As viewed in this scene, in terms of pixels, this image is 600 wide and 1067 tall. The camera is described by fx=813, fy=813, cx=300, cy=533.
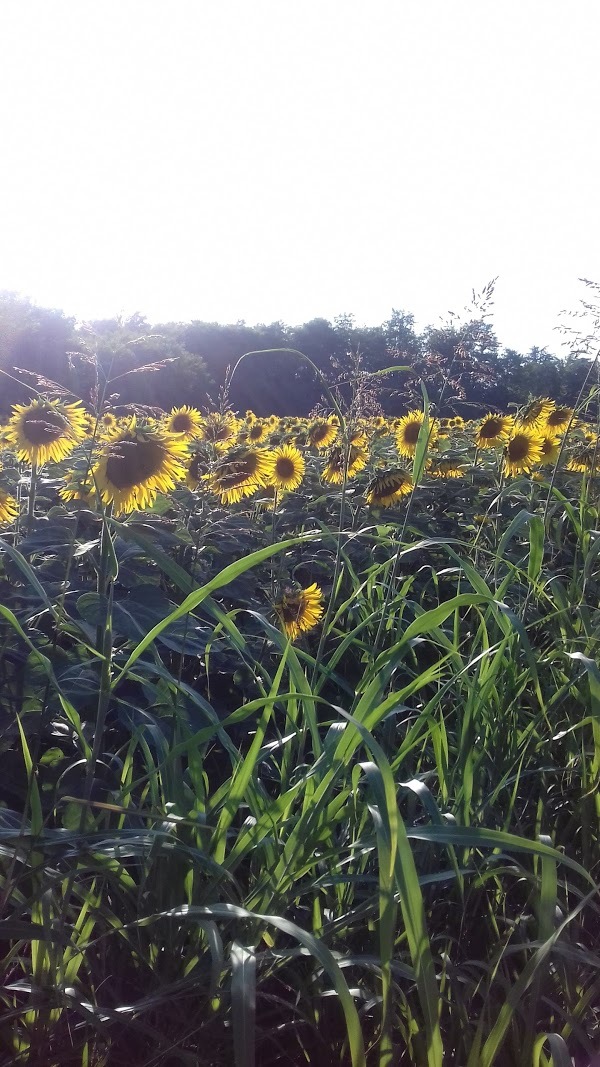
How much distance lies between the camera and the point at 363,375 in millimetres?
Answer: 1781

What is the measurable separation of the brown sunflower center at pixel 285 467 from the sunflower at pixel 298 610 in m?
1.36

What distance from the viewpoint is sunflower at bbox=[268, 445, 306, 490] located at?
334 centimetres

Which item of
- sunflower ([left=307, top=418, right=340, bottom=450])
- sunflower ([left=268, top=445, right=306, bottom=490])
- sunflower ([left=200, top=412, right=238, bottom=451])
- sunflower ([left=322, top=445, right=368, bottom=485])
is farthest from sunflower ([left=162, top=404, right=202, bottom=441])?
sunflower ([left=322, top=445, right=368, bottom=485])

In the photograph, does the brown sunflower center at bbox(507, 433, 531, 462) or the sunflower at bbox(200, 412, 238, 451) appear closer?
the sunflower at bbox(200, 412, 238, 451)

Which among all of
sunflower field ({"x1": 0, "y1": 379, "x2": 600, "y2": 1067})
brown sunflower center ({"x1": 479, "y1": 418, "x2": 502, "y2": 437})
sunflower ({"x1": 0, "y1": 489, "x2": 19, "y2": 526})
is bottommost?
sunflower field ({"x1": 0, "y1": 379, "x2": 600, "y2": 1067})

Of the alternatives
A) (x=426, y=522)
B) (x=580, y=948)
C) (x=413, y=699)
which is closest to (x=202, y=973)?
(x=580, y=948)

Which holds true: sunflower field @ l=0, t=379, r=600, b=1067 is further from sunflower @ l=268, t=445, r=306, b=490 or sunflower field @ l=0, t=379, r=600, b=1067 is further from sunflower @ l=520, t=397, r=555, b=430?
sunflower @ l=520, t=397, r=555, b=430

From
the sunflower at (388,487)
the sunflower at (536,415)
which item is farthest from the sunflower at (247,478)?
the sunflower at (536,415)

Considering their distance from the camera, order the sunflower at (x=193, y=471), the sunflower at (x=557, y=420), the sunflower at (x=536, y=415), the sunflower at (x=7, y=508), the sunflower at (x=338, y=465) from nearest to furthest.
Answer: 1. the sunflower at (x=7, y=508)
2. the sunflower at (x=193, y=471)
3. the sunflower at (x=338, y=465)
4. the sunflower at (x=536, y=415)
5. the sunflower at (x=557, y=420)

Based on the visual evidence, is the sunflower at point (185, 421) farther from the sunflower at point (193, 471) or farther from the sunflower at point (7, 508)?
the sunflower at point (7, 508)

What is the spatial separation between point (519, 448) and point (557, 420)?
33.4 inches

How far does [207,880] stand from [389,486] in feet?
6.43

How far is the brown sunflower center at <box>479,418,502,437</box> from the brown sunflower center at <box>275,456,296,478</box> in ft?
3.43

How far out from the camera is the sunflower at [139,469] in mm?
1733
